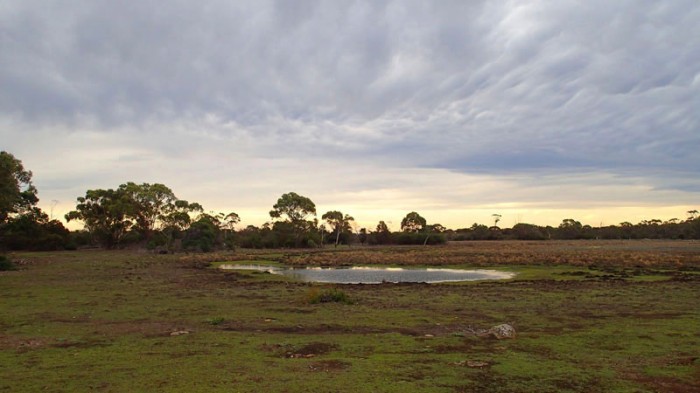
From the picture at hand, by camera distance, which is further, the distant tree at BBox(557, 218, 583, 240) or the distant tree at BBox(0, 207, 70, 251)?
the distant tree at BBox(557, 218, 583, 240)

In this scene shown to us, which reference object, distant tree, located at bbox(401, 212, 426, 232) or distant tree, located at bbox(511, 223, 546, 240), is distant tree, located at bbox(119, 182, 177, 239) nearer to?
distant tree, located at bbox(401, 212, 426, 232)

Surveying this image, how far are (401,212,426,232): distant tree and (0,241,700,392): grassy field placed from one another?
381 ft

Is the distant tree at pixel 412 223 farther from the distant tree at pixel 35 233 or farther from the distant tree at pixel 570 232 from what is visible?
the distant tree at pixel 35 233

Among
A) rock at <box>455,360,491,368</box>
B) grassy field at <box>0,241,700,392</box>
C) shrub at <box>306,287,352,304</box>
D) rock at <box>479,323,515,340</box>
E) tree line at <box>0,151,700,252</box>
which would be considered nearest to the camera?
grassy field at <box>0,241,700,392</box>

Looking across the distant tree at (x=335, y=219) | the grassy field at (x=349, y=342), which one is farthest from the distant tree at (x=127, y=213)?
the grassy field at (x=349, y=342)

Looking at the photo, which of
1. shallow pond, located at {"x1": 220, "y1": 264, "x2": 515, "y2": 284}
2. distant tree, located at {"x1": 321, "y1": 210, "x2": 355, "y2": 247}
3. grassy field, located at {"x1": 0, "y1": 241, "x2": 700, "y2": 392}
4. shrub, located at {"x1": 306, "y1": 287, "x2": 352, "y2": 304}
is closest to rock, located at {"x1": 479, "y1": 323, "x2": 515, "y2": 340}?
grassy field, located at {"x1": 0, "y1": 241, "x2": 700, "y2": 392}

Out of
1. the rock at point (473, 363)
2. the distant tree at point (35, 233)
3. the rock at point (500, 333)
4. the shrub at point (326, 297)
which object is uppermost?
the distant tree at point (35, 233)

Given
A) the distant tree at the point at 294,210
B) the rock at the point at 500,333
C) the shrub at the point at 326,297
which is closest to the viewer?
the rock at the point at 500,333

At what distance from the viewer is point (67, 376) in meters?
8.63

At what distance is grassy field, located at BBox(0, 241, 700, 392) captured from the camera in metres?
8.36

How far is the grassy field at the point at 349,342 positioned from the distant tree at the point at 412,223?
116 metres

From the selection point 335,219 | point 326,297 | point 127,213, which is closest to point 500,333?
point 326,297

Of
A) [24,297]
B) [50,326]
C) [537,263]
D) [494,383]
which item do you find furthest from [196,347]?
[537,263]

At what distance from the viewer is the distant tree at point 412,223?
5487 inches
